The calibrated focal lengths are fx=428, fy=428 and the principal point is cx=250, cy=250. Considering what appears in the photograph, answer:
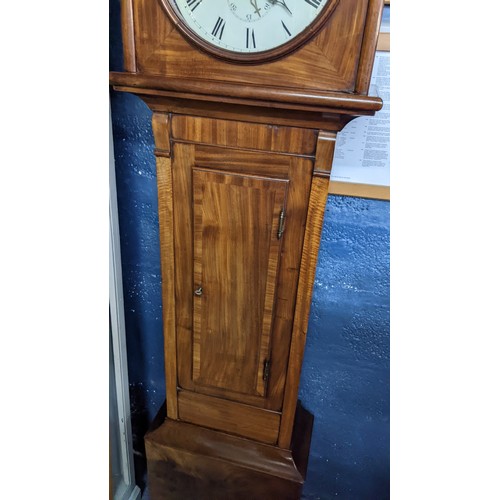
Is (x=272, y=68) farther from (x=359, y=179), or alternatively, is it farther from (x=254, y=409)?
(x=254, y=409)

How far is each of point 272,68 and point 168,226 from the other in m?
0.39

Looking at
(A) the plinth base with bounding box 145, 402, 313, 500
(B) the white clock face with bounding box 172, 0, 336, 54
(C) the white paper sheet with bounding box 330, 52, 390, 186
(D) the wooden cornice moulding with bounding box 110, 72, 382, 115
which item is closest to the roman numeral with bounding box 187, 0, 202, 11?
(B) the white clock face with bounding box 172, 0, 336, 54

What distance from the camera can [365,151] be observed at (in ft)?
3.58

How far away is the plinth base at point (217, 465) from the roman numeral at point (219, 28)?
914 mm

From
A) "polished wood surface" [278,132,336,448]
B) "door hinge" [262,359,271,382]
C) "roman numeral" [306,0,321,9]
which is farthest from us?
"door hinge" [262,359,271,382]

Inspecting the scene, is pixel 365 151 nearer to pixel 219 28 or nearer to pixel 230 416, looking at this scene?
pixel 219 28

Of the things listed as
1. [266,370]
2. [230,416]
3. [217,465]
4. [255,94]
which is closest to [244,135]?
[255,94]

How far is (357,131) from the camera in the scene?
108 cm

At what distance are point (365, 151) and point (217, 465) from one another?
88 centimetres

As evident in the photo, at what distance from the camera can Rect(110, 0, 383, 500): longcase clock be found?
0.71 m

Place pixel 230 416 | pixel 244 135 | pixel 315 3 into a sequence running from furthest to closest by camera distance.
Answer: pixel 230 416 → pixel 244 135 → pixel 315 3

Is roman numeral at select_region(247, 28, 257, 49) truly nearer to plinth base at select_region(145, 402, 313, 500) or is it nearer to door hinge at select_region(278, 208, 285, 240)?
door hinge at select_region(278, 208, 285, 240)

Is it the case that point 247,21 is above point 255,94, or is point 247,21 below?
above

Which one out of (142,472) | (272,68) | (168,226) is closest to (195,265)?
(168,226)
